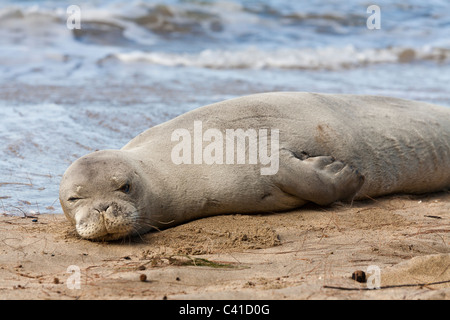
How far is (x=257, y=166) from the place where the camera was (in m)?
4.65

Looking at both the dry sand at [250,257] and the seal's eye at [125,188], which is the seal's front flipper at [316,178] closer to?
the dry sand at [250,257]

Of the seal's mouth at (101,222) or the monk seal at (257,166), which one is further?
the monk seal at (257,166)

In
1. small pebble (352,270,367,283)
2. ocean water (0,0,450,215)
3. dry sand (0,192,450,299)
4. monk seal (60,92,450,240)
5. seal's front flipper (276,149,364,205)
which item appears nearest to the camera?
dry sand (0,192,450,299)

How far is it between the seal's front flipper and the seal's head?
1078 millimetres

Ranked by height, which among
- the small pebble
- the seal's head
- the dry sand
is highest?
the seal's head

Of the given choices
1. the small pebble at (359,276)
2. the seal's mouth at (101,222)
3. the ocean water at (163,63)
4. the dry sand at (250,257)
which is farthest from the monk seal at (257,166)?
the small pebble at (359,276)

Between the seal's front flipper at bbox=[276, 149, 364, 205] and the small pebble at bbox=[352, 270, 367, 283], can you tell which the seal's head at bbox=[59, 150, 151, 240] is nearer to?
the seal's front flipper at bbox=[276, 149, 364, 205]

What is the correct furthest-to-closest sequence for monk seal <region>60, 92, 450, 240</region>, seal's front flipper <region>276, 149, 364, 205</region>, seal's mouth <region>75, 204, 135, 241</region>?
seal's front flipper <region>276, 149, 364, 205</region>, monk seal <region>60, 92, 450, 240</region>, seal's mouth <region>75, 204, 135, 241</region>

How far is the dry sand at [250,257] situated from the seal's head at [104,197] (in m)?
0.14

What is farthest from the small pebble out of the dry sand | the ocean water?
the ocean water

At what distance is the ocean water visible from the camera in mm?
6668

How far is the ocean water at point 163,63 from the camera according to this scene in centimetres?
667

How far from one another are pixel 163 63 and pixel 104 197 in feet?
31.3
